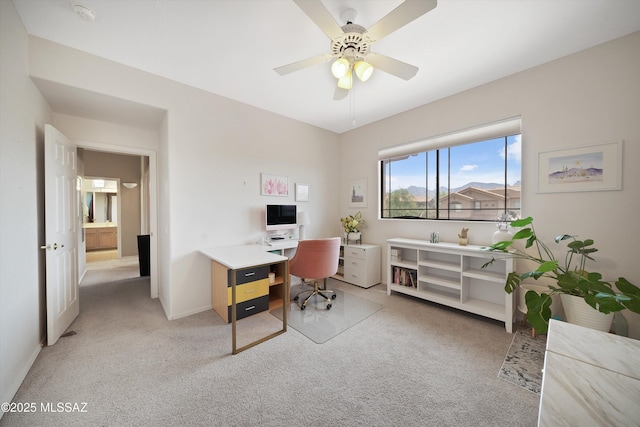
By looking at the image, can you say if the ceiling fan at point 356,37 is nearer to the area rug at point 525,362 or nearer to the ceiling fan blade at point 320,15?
the ceiling fan blade at point 320,15

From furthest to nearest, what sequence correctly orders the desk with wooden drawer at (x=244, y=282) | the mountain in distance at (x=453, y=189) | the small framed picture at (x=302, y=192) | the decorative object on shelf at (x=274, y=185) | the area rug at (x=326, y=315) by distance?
the small framed picture at (x=302, y=192) → the decorative object on shelf at (x=274, y=185) → the mountain in distance at (x=453, y=189) → the area rug at (x=326, y=315) → the desk with wooden drawer at (x=244, y=282)

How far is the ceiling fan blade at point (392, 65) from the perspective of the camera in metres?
1.87

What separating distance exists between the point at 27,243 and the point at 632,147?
5.31 m

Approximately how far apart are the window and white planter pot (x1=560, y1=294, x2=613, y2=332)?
1.21 metres

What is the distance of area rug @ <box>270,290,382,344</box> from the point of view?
2480 mm

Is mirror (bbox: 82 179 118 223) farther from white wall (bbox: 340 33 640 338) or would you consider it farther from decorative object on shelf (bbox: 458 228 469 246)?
white wall (bbox: 340 33 640 338)

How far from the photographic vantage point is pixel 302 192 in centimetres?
413

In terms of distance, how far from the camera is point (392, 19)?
58.8 inches

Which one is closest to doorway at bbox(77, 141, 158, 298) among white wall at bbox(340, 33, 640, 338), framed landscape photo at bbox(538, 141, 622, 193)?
white wall at bbox(340, 33, 640, 338)

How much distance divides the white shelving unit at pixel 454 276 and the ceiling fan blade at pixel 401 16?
2.38m

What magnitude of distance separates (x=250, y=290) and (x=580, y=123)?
374 cm

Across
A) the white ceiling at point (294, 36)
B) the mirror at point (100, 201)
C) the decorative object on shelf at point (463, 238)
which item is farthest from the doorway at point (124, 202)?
the decorative object on shelf at point (463, 238)

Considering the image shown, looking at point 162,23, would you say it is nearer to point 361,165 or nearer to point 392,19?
point 392,19

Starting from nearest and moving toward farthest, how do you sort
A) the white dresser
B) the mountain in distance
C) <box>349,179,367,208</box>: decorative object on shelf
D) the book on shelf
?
the mountain in distance, the book on shelf, the white dresser, <box>349,179,367,208</box>: decorative object on shelf
